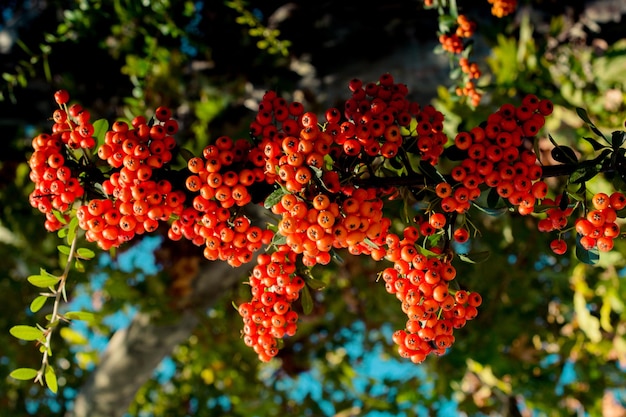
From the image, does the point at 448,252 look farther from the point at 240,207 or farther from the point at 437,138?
the point at 240,207

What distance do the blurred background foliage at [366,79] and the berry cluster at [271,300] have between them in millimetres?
1602

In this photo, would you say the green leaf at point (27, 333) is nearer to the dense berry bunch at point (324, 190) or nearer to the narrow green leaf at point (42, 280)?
the narrow green leaf at point (42, 280)

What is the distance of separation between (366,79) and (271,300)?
262cm

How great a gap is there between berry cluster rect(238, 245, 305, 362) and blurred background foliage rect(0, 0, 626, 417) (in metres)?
1.60

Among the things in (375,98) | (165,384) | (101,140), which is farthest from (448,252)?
(165,384)

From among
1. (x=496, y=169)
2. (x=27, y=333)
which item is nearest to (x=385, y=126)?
(x=496, y=169)

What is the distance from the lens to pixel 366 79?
3.78m

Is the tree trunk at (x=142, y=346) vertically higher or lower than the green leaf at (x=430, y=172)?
lower

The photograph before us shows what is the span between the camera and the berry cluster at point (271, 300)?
4.65ft

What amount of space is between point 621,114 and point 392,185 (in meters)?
2.33

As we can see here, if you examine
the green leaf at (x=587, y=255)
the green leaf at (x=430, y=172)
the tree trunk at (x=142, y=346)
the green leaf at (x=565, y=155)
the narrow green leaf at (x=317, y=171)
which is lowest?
the tree trunk at (x=142, y=346)

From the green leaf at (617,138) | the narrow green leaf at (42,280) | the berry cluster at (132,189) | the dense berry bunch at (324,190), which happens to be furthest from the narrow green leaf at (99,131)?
the green leaf at (617,138)

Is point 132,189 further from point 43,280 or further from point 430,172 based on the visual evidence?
point 430,172

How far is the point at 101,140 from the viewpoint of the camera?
1481mm
